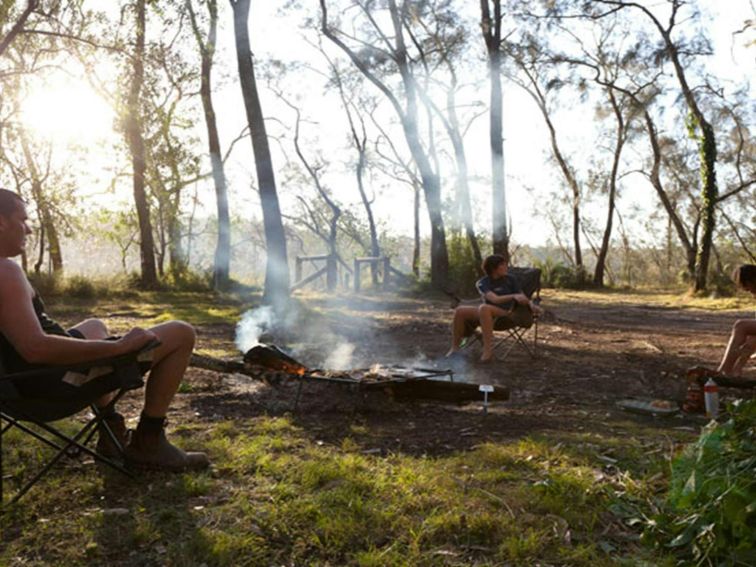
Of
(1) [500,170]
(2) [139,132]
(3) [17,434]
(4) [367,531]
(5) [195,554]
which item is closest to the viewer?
(5) [195,554]

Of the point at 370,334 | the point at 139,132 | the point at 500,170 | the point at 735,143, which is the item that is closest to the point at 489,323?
the point at 370,334

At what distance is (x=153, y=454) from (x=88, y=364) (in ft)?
1.87

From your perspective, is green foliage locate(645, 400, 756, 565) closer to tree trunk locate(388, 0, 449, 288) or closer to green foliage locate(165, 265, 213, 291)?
tree trunk locate(388, 0, 449, 288)

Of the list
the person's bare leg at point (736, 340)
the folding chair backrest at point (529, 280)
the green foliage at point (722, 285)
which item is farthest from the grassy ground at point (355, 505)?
the green foliage at point (722, 285)

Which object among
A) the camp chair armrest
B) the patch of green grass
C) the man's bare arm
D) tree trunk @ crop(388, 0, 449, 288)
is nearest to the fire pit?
the patch of green grass

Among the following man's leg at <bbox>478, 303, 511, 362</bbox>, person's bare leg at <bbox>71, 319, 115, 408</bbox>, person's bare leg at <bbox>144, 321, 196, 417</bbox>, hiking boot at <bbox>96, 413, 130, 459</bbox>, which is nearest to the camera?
person's bare leg at <bbox>144, 321, 196, 417</bbox>

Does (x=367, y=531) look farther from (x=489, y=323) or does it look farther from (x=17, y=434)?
(x=489, y=323)

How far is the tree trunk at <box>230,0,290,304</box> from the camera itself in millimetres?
11391

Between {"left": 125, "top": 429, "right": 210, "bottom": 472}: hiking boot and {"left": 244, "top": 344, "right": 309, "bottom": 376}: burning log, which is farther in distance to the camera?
{"left": 244, "top": 344, "right": 309, "bottom": 376}: burning log

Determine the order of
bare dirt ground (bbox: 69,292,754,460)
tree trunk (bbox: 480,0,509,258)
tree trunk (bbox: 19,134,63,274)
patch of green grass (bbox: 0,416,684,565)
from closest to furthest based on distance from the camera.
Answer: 1. patch of green grass (bbox: 0,416,684,565)
2. bare dirt ground (bbox: 69,292,754,460)
3. tree trunk (bbox: 480,0,509,258)
4. tree trunk (bbox: 19,134,63,274)

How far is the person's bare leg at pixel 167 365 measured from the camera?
2561 mm

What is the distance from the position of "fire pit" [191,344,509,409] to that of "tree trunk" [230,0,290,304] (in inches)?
278

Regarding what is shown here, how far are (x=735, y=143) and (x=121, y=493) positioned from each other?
26.9 meters

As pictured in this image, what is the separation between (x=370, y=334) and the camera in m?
8.12
